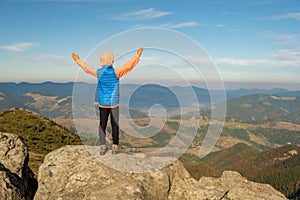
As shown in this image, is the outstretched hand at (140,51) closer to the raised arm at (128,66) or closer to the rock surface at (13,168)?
the raised arm at (128,66)

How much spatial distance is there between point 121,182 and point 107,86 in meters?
4.96

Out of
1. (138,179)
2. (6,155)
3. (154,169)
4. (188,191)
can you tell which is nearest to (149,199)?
(138,179)

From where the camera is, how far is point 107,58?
13.9 m

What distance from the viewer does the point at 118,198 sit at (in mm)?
11477

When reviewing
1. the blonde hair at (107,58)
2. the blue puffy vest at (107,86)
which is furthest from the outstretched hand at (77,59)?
the blonde hair at (107,58)

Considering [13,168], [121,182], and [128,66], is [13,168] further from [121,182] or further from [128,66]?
[128,66]

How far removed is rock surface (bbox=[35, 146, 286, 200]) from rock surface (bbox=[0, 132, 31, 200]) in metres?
1.18

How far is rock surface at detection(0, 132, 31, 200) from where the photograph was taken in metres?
13.0

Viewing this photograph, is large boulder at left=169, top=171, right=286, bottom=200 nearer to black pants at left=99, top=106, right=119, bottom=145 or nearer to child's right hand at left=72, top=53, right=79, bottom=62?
black pants at left=99, top=106, right=119, bottom=145

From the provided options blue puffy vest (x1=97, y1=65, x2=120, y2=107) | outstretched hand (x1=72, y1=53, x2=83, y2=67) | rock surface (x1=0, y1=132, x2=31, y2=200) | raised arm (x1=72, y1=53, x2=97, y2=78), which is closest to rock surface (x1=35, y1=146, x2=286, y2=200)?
rock surface (x1=0, y1=132, x2=31, y2=200)

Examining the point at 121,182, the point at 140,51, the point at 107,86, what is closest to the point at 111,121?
the point at 107,86

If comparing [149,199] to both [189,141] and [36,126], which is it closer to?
[189,141]

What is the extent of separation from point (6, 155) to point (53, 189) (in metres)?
4.58

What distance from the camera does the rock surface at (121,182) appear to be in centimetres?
1245
